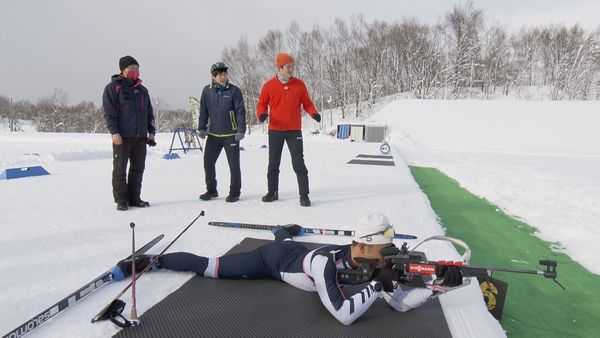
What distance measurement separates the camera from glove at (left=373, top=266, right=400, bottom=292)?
1.76 meters

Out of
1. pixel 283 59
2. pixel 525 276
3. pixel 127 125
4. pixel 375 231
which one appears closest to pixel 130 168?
pixel 127 125

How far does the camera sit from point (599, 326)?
1974 millimetres

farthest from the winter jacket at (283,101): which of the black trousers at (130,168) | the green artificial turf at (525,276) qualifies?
the green artificial turf at (525,276)

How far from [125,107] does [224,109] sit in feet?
3.22

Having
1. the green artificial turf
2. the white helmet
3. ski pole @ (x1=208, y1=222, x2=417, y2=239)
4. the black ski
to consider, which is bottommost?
the green artificial turf

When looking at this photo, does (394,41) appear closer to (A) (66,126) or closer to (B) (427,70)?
(B) (427,70)

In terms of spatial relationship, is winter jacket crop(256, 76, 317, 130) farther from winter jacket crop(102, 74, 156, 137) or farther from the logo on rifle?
the logo on rifle

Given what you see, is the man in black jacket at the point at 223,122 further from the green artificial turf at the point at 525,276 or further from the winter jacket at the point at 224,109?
the green artificial turf at the point at 525,276

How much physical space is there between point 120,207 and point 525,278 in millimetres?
3545

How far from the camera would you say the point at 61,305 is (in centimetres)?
165

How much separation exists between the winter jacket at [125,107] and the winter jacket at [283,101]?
1186 mm

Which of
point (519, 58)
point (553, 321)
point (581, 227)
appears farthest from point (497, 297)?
point (519, 58)

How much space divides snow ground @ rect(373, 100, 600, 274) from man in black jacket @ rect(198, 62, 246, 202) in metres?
3.86

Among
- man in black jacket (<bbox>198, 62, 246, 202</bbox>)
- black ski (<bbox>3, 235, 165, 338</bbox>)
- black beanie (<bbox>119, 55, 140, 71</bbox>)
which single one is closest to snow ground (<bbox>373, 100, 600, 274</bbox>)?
man in black jacket (<bbox>198, 62, 246, 202</bbox>)
